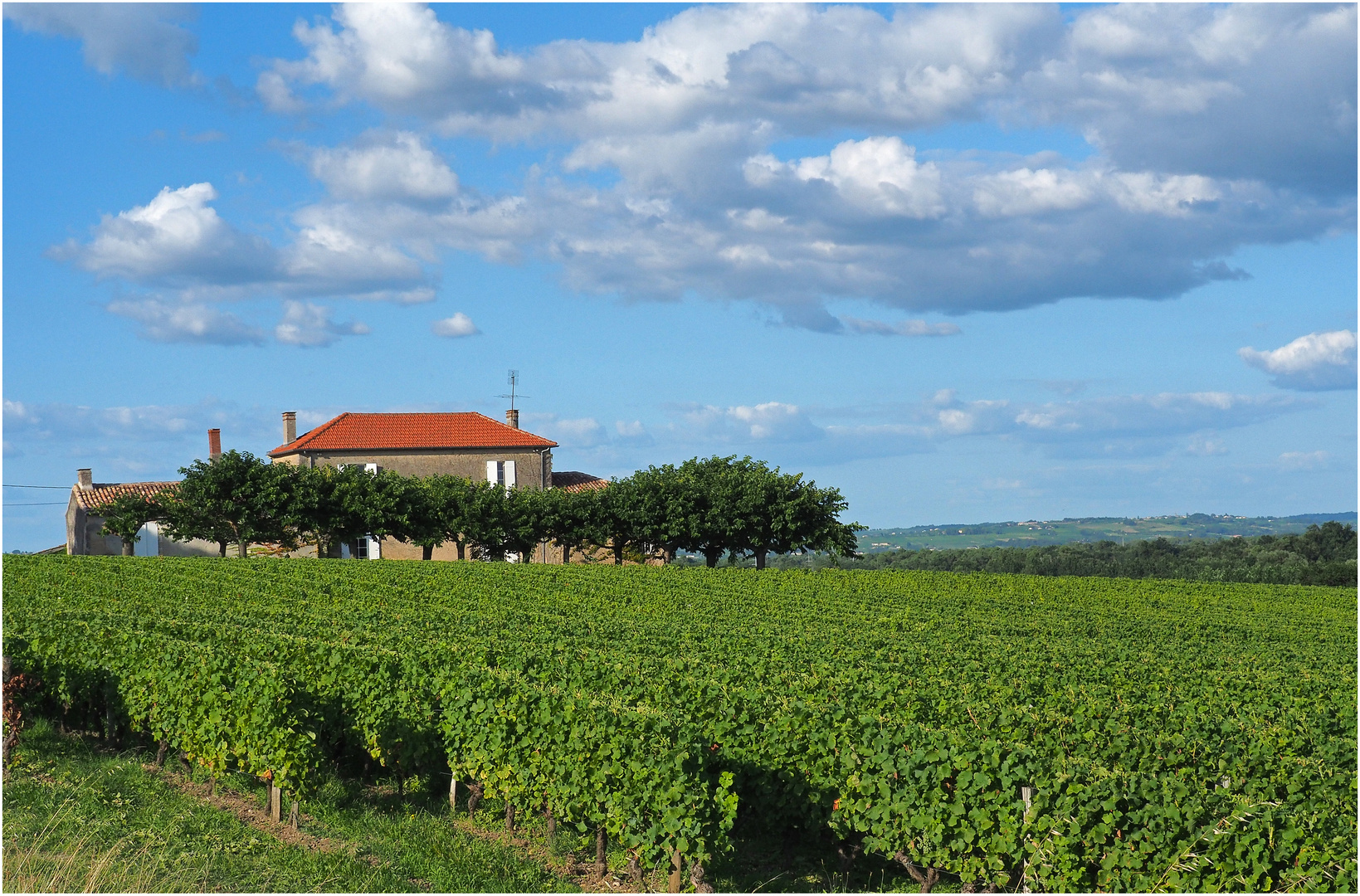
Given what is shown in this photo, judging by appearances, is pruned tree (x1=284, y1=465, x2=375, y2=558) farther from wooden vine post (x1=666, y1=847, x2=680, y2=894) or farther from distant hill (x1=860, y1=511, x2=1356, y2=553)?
distant hill (x1=860, y1=511, x2=1356, y2=553)

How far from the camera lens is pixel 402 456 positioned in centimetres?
5806

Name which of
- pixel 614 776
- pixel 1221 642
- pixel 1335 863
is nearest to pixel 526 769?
pixel 614 776

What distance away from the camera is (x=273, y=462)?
49.1 m

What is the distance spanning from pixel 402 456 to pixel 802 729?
5041cm

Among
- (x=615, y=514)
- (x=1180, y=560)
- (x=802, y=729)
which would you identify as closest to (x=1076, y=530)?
(x=1180, y=560)

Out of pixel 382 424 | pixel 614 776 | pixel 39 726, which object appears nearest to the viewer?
pixel 614 776

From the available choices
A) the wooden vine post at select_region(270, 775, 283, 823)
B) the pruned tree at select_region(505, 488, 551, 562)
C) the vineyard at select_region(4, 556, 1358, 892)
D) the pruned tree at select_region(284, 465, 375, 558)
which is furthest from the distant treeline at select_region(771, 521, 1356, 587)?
the wooden vine post at select_region(270, 775, 283, 823)

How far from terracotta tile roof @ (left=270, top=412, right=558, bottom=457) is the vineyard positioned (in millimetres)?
36860

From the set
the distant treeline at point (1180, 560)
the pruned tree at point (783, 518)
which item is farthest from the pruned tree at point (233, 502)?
the distant treeline at point (1180, 560)

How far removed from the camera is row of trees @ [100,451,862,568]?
155ft

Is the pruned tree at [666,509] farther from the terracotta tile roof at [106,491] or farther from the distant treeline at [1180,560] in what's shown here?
the terracotta tile roof at [106,491]

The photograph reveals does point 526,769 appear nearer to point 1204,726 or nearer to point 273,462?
point 1204,726

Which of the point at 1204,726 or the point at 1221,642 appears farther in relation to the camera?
the point at 1221,642

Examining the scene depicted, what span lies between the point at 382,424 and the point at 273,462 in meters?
10.8
